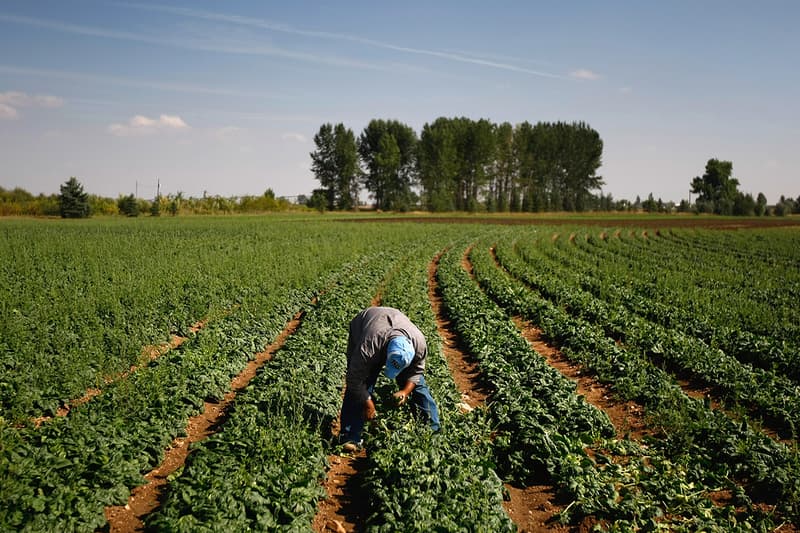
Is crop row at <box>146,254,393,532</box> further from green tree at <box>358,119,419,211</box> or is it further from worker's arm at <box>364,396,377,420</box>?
green tree at <box>358,119,419,211</box>

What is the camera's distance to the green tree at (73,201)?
58.6 metres

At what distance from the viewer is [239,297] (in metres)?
14.6

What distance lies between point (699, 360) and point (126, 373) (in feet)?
32.2

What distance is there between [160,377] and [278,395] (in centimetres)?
196

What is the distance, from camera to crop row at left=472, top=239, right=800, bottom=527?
227 inches

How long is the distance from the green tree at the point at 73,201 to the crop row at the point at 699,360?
5850cm

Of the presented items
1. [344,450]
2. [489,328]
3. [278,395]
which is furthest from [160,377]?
[489,328]

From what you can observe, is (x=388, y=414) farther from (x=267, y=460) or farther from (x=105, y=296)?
(x=105, y=296)

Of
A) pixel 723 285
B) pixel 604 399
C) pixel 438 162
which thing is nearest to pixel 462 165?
pixel 438 162

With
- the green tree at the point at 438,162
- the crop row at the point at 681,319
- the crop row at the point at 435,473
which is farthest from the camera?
the green tree at the point at 438,162

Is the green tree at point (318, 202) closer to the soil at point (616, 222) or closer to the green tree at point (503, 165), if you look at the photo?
the soil at point (616, 222)

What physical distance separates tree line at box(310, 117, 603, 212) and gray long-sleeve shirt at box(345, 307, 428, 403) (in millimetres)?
80465

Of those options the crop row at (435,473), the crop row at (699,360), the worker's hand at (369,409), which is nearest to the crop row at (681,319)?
the crop row at (699,360)

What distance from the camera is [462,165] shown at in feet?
312
